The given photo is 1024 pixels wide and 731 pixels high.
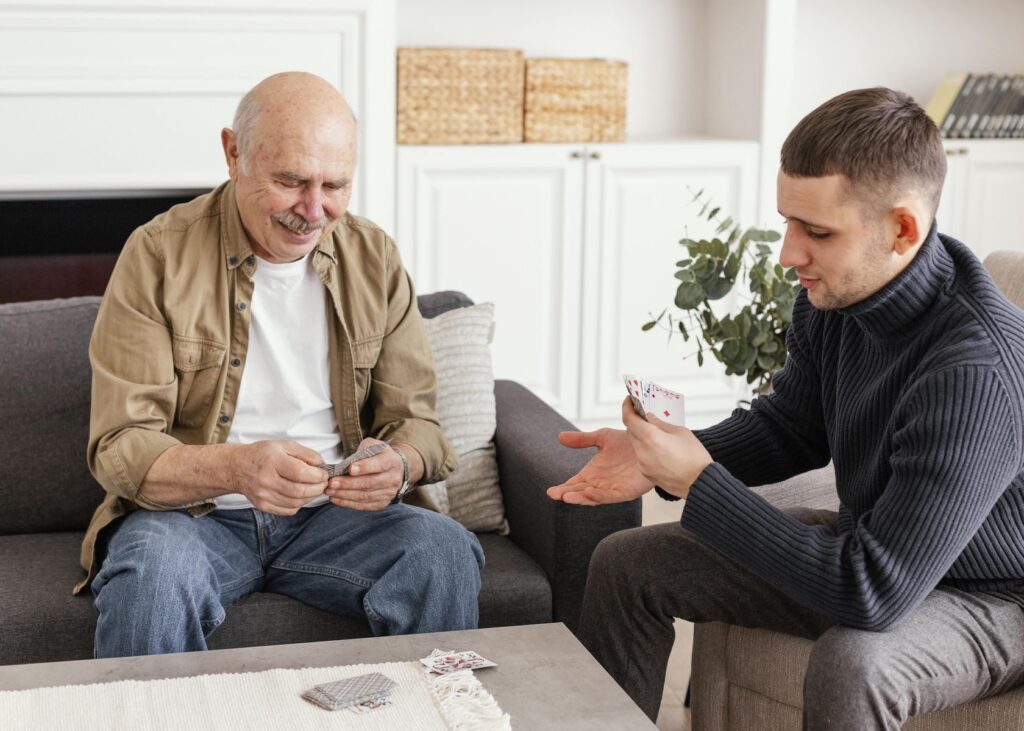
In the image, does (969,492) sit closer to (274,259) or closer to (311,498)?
(311,498)

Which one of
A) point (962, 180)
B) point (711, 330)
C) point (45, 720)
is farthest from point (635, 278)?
point (45, 720)

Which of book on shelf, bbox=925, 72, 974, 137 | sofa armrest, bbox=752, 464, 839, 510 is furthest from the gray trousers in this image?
book on shelf, bbox=925, 72, 974, 137

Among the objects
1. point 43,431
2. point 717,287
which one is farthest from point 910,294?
point 43,431

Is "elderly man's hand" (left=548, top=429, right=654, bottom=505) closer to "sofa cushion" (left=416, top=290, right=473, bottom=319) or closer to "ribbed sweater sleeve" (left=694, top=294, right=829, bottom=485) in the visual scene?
"ribbed sweater sleeve" (left=694, top=294, right=829, bottom=485)

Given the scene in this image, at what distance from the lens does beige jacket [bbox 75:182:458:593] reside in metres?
1.99

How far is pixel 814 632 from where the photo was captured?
1835 mm

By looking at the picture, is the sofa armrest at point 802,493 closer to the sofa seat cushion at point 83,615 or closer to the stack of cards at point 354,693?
the sofa seat cushion at point 83,615

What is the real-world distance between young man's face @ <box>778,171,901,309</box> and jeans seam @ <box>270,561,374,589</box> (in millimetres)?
798

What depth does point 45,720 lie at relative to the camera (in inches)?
57.6

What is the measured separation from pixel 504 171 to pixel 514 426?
5.56 feet

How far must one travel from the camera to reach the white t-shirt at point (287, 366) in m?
2.10

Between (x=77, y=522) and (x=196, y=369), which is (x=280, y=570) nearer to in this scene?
(x=196, y=369)

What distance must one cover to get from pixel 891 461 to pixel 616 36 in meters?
3.10

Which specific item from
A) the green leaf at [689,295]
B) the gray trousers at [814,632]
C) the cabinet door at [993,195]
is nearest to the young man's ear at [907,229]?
the gray trousers at [814,632]
